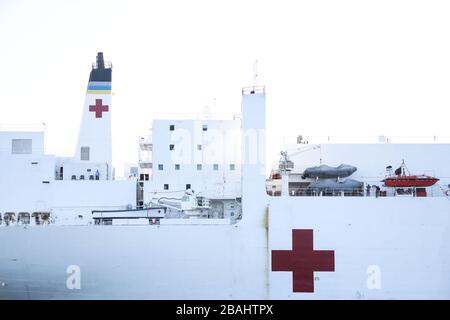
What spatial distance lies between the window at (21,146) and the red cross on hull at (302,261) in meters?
6.01

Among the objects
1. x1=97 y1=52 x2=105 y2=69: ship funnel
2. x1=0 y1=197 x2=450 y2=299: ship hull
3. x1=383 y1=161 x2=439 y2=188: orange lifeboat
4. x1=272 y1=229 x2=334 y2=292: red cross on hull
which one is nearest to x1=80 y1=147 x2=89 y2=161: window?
x1=97 y1=52 x2=105 y2=69: ship funnel

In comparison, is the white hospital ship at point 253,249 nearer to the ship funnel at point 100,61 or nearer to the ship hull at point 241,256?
the ship hull at point 241,256

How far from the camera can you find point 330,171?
489 inches

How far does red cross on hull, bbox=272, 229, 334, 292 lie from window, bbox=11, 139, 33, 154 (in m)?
6.01

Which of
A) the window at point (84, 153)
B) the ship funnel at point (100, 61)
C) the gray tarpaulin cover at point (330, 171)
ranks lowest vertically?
the gray tarpaulin cover at point (330, 171)

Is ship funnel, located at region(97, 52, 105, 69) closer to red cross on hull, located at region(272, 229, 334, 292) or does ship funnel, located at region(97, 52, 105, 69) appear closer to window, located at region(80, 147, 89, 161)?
window, located at region(80, 147, 89, 161)

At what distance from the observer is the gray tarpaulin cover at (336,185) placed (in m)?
12.1

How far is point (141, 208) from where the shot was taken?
12492 mm

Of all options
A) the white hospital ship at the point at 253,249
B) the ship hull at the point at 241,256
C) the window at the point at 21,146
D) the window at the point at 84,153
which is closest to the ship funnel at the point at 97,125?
the window at the point at 84,153

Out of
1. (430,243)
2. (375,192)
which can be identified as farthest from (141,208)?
(430,243)
